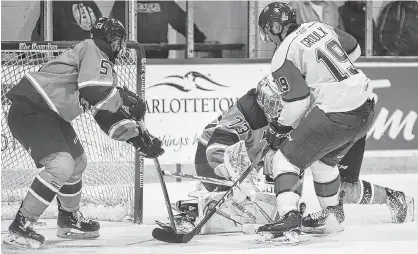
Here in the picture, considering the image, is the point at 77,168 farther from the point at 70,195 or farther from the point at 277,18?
the point at 277,18

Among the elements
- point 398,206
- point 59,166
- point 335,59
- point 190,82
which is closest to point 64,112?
point 59,166

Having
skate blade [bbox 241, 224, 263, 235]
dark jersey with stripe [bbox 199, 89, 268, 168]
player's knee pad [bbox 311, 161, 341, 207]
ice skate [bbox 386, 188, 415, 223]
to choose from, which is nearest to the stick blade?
skate blade [bbox 241, 224, 263, 235]

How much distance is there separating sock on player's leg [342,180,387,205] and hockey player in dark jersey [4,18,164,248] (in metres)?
1.02

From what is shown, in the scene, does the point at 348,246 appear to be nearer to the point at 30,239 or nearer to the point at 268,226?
the point at 268,226

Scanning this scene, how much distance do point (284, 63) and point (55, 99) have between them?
0.98 m

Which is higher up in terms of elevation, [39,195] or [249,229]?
[39,195]

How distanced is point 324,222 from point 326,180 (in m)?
0.20

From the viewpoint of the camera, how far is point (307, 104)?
3.90m

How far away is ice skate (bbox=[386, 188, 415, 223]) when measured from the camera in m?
4.53

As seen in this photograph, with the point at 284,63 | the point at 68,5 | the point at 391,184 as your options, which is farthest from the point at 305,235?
the point at 68,5

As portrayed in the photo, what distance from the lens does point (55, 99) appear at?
3926 millimetres

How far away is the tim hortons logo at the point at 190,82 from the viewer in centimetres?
628

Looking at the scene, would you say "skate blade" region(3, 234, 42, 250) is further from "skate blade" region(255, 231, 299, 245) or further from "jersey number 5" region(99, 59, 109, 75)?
"skate blade" region(255, 231, 299, 245)

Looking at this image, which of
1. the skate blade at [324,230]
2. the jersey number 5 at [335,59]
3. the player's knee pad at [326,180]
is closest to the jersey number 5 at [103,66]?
the jersey number 5 at [335,59]
